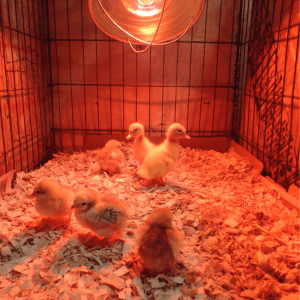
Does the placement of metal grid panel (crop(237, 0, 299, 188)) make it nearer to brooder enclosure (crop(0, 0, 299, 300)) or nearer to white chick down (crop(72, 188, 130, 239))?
brooder enclosure (crop(0, 0, 299, 300))

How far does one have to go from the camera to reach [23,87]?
323cm

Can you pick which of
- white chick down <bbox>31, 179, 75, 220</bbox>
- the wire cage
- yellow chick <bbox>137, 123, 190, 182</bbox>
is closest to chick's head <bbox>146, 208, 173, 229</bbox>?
white chick down <bbox>31, 179, 75, 220</bbox>

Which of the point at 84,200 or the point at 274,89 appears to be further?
the point at 274,89

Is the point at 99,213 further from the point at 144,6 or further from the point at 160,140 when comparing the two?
the point at 160,140

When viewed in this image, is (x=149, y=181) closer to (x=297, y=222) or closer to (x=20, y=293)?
(x=297, y=222)

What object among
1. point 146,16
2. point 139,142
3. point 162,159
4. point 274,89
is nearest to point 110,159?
point 139,142

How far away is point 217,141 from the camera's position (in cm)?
410

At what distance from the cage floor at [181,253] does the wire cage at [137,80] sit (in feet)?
2.95

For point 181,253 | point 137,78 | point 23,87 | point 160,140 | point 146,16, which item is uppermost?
point 146,16

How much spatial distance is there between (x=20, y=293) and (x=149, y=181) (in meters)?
1.58

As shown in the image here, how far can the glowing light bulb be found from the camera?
2.25 m

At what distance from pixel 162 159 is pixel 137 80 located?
1799mm

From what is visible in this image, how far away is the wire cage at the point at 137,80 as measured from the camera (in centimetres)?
323

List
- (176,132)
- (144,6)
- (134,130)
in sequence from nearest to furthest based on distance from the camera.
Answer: (144,6), (176,132), (134,130)
